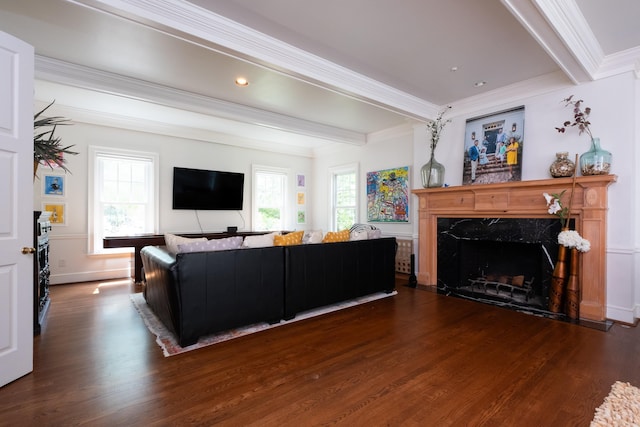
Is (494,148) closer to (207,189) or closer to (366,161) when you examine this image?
(366,161)

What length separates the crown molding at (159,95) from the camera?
3240 millimetres

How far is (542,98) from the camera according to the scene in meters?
3.70

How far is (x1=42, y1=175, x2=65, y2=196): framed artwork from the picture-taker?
14.9 feet

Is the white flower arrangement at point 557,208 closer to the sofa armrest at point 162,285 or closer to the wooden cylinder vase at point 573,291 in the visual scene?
the wooden cylinder vase at point 573,291

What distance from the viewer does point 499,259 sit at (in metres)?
4.29

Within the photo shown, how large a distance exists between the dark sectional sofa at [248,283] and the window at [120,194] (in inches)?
92.6

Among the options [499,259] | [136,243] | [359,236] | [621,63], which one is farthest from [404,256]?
[136,243]

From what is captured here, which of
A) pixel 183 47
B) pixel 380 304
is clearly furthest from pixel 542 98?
pixel 183 47

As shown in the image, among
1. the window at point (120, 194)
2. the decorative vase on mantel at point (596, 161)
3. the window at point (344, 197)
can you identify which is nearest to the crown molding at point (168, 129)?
the window at point (120, 194)

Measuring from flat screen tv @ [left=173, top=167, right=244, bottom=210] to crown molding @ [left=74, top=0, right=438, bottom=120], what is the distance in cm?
333

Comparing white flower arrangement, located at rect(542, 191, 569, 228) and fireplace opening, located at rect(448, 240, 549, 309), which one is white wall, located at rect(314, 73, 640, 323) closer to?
white flower arrangement, located at rect(542, 191, 569, 228)

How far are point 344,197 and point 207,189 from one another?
2.86 metres

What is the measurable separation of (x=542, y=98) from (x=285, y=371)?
13.7 feet

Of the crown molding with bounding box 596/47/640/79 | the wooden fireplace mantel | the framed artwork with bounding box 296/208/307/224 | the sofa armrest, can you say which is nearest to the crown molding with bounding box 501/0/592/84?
the crown molding with bounding box 596/47/640/79
